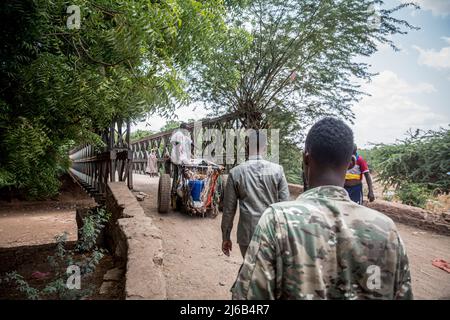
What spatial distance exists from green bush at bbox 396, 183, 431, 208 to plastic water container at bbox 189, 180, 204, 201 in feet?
23.6

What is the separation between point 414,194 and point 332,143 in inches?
386

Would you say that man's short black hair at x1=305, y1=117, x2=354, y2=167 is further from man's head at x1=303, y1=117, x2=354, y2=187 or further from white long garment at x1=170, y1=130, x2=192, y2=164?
white long garment at x1=170, y1=130, x2=192, y2=164

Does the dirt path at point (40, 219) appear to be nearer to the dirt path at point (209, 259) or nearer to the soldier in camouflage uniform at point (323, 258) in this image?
the dirt path at point (209, 259)

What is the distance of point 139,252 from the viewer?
10.2ft

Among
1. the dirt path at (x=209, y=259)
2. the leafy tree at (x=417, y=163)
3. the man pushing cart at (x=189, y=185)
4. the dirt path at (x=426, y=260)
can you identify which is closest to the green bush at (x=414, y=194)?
the leafy tree at (x=417, y=163)

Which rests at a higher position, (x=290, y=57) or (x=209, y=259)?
(x=290, y=57)

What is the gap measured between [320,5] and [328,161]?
10164 mm

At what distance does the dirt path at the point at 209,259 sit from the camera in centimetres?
359

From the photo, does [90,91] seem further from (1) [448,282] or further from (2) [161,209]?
(1) [448,282]

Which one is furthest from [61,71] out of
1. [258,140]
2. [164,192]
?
[164,192]

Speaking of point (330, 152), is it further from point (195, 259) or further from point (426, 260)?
point (426, 260)

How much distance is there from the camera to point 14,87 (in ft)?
9.95
